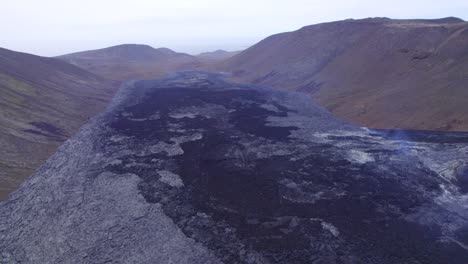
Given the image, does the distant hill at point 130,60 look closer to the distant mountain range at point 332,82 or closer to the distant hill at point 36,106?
the distant mountain range at point 332,82

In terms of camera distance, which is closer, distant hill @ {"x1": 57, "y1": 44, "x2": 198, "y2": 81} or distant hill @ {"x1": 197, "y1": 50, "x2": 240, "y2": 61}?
distant hill @ {"x1": 57, "y1": 44, "x2": 198, "y2": 81}

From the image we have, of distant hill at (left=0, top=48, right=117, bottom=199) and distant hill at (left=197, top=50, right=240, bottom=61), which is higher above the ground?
distant hill at (left=197, top=50, right=240, bottom=61)

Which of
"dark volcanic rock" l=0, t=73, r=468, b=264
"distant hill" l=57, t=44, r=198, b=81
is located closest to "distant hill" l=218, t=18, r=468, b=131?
"dark volcanic rock" l=0, t=73, r=468, b=264

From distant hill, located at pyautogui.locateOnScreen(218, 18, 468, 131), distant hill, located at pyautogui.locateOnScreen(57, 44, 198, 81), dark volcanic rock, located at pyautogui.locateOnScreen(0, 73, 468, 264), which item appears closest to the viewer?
dark volcanic rock, located at pyautogui.locateOnScreen(0, 73, 468, 264)

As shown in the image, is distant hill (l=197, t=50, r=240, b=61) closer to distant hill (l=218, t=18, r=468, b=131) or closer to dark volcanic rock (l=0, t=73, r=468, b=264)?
distant hill (l=218, t=18, r=468, b=131)

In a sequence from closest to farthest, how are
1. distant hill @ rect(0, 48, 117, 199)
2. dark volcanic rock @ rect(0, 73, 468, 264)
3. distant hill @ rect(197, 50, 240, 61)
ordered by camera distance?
1. dark volcanic rock @ rect(0, 73, 468, 264)
2. distant hill @ rect(0, 48, 117, 199)
3. distant hill @ rect(197, 50, 240, 61)

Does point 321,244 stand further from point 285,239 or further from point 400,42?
point 400,42

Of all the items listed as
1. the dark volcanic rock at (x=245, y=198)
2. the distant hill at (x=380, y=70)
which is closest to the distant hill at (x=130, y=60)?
the distant hill at (x=380, y=70)
